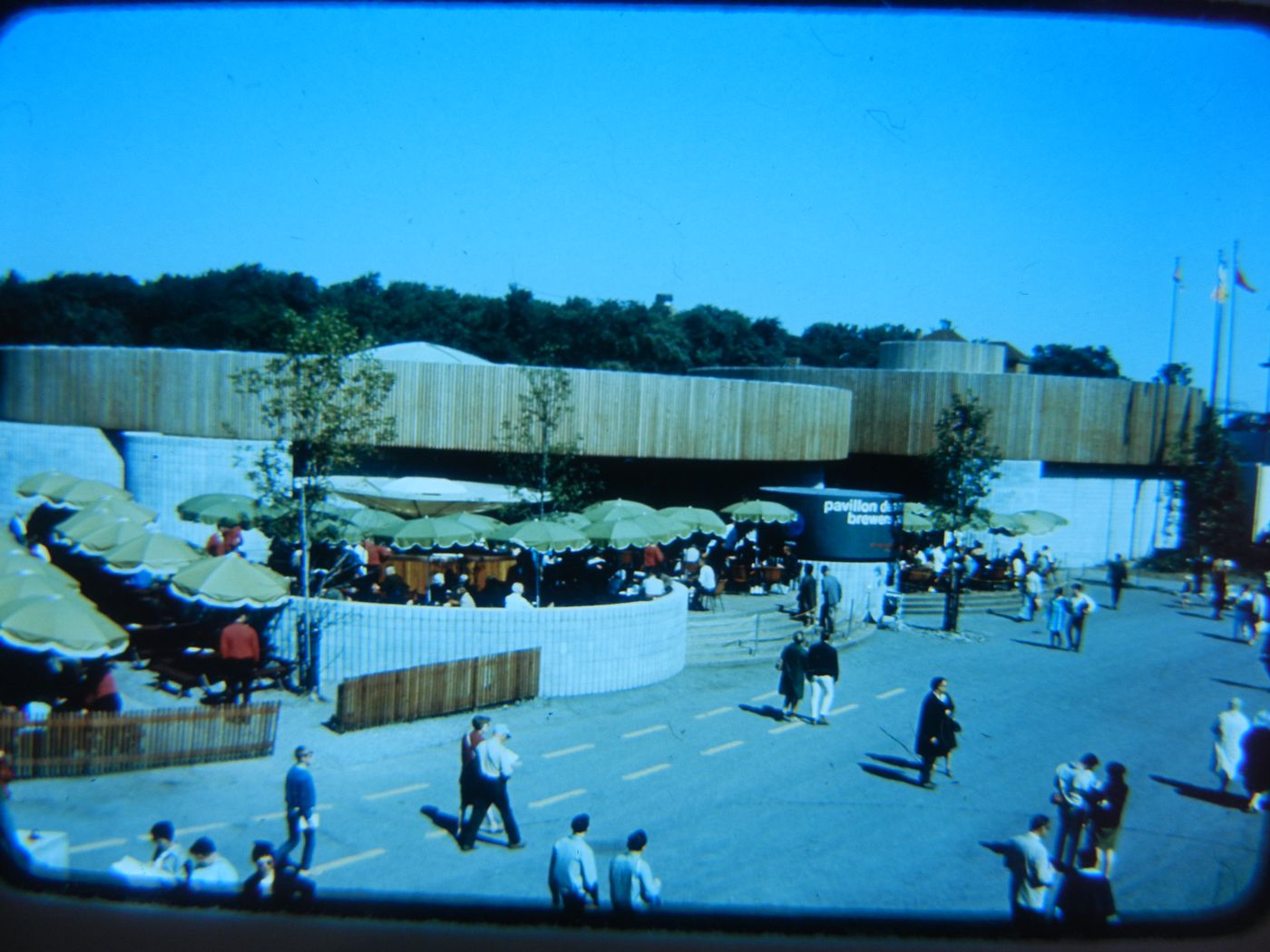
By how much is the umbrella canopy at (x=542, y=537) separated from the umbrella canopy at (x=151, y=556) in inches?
180

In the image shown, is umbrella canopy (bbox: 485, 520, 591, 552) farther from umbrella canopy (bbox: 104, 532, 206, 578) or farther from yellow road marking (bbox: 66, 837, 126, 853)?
yellow road marking (bbox: 66, 837, 126, 853)

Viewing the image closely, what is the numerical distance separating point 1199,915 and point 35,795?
333 inches

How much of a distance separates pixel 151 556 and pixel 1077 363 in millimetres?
64106

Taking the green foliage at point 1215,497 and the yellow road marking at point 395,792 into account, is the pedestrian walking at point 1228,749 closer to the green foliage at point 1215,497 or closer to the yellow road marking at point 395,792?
the yellow road marking at point 395,792

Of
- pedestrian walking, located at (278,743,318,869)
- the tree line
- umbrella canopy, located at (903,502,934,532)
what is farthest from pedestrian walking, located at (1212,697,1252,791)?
the tree line

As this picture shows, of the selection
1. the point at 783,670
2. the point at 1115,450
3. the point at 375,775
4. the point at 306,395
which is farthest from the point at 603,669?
the point at 1115,450

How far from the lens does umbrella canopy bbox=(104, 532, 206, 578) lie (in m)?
13.1

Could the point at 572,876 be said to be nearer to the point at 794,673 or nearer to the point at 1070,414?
the point at 794,673

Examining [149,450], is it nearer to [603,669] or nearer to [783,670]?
[603,669]

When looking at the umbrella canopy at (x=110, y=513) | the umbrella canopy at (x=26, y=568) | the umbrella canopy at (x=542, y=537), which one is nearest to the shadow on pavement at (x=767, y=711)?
the umbrella canopy at (x=542, y=537)

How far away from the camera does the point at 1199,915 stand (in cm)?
514

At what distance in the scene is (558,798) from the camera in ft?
Result: 29.5

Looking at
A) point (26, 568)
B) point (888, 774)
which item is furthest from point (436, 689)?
point (888, 774)

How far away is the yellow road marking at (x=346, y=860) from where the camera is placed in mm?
7154
